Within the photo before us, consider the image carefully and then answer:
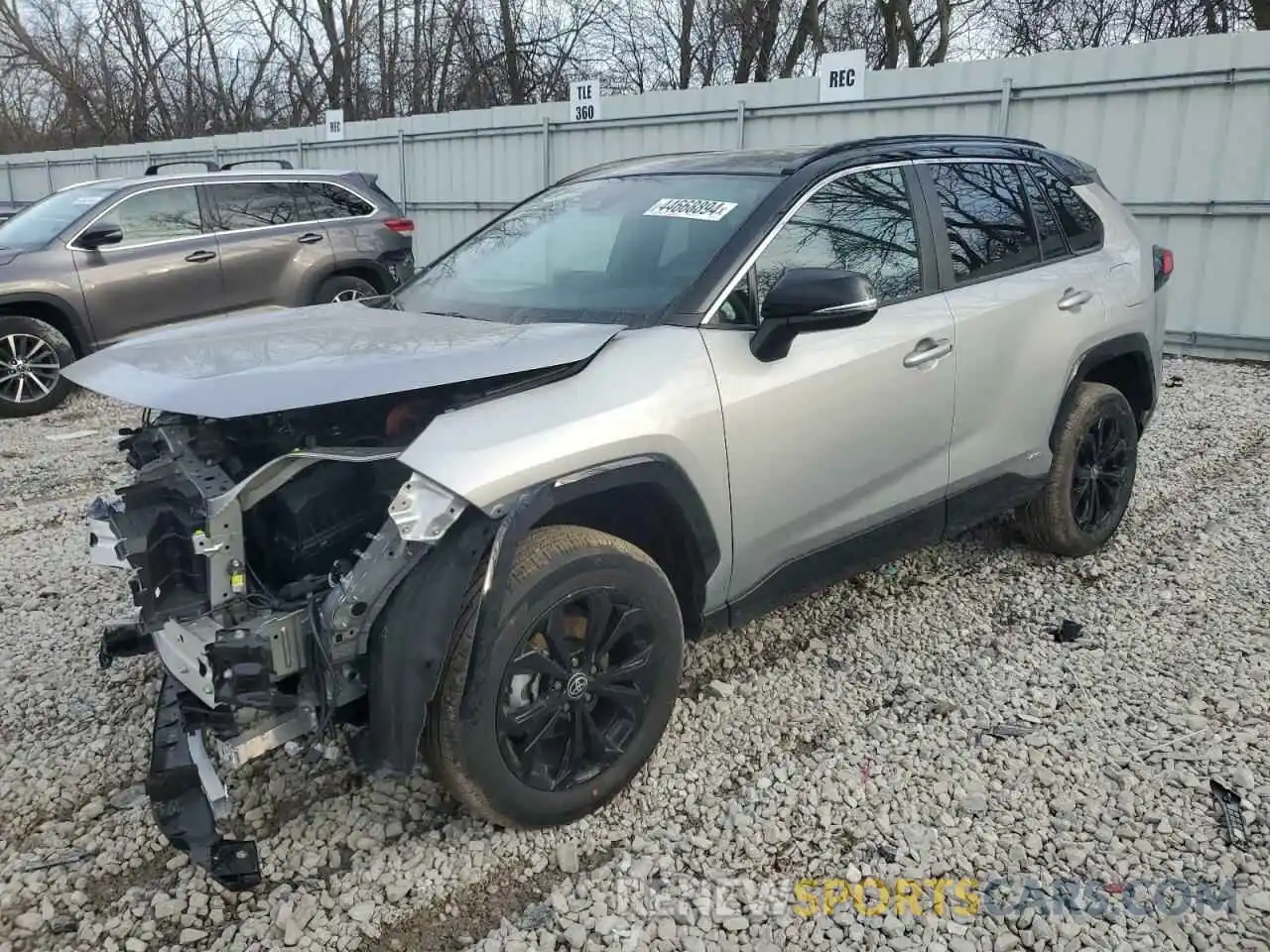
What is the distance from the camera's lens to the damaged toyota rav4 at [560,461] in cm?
236

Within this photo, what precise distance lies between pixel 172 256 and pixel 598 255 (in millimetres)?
6080

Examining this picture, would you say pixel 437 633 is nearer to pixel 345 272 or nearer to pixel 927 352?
pixel 927 352

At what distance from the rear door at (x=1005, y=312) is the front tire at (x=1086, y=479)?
0.16m

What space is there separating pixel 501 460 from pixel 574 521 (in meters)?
0.47

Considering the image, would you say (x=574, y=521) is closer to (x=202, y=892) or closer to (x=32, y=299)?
(x=202, y=892)

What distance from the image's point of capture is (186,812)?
8.09 feet

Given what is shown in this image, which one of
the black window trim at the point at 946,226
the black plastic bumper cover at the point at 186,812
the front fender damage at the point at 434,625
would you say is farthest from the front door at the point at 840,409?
the black plastic bumper cover at the point at 186,812

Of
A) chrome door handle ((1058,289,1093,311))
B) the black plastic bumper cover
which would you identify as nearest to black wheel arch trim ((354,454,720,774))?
the black plastic bumper cover

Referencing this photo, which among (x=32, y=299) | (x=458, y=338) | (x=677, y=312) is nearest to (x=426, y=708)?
(x=458, y=338)

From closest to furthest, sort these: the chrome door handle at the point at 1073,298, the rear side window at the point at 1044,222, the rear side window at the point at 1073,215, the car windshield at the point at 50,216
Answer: the chrome door handle at the point at 1073,298, the rear side window at the point at 1044,222, the rear side window at the point at 1073,215, the car windshield at the point at 50,216

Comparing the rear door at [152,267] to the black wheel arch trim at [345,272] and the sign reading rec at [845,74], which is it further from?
the sign reading rec at [845,74]

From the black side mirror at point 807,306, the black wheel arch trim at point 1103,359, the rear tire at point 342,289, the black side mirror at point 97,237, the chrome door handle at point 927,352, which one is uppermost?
the black side mirror at point 807,306

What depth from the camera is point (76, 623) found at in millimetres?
4016

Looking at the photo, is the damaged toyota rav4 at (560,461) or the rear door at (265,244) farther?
the rear door at (265,244)
